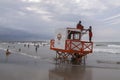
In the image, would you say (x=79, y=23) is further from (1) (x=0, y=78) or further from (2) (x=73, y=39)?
(1) (x=0, y=78)

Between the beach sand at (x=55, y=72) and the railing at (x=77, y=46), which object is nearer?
the beach sand at (x=55, y=72)

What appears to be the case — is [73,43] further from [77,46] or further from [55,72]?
[55,72]

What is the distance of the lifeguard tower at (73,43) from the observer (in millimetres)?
22016

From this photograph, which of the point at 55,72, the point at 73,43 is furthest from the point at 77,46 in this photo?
the point at 55,72

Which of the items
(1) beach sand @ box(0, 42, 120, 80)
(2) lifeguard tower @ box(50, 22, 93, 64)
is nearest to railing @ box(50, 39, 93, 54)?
(2) lifeguard tower @ box(50, 22, 93, 64)

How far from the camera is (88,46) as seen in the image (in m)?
22.4

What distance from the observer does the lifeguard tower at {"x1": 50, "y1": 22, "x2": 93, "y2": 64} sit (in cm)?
2202

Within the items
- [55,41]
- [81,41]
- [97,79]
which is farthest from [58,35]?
[97,79]

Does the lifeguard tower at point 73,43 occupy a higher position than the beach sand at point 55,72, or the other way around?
the lifeguard tower at point 73,43

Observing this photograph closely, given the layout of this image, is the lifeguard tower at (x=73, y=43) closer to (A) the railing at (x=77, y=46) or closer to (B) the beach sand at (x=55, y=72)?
(A) the railing at (x=77, y=46)

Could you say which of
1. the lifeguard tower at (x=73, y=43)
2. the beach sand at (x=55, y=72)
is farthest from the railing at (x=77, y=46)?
the beach sand at (x=55, y=72)

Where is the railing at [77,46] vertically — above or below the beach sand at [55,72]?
above

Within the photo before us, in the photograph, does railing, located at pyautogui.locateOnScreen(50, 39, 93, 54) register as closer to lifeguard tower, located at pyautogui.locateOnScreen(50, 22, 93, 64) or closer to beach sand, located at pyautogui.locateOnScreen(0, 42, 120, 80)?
lifeguard tower, located at pyautogui.locateOnScreen(50, 22, 93, 64)

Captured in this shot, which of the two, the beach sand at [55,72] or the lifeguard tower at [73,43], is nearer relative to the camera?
the beach sand at [55,72]
